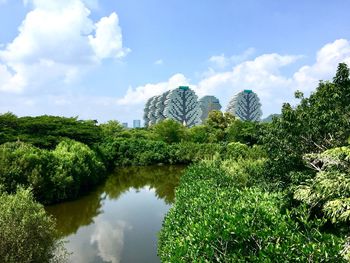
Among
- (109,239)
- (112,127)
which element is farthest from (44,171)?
(112,127)

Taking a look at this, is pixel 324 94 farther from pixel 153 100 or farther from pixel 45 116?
pixel 153 100

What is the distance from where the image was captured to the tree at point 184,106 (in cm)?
15512

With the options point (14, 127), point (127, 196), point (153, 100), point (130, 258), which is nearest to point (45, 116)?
point (14, 127)

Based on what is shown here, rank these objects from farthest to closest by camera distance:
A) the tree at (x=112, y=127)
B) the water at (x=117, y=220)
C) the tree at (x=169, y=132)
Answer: the tree at (x=112, y=127) → the tree at (x=169, y=132) → the water at (x=117, y=220)

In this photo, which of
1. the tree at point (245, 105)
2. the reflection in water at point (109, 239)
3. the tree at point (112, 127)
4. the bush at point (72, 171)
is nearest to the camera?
the reflection in water at point (109, 239)

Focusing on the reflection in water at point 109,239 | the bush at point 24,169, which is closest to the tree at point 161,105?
the bush at point 24,169

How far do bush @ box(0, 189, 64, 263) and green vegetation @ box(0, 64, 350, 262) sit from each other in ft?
0.91

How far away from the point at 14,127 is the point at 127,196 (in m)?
15.0

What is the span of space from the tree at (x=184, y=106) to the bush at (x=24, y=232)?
14192cm

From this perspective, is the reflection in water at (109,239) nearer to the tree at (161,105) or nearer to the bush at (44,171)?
the bush at (44,171)

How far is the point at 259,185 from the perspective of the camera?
53.7 feet

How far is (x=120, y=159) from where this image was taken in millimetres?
48812

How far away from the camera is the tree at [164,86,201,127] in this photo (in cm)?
15512

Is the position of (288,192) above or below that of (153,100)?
below
